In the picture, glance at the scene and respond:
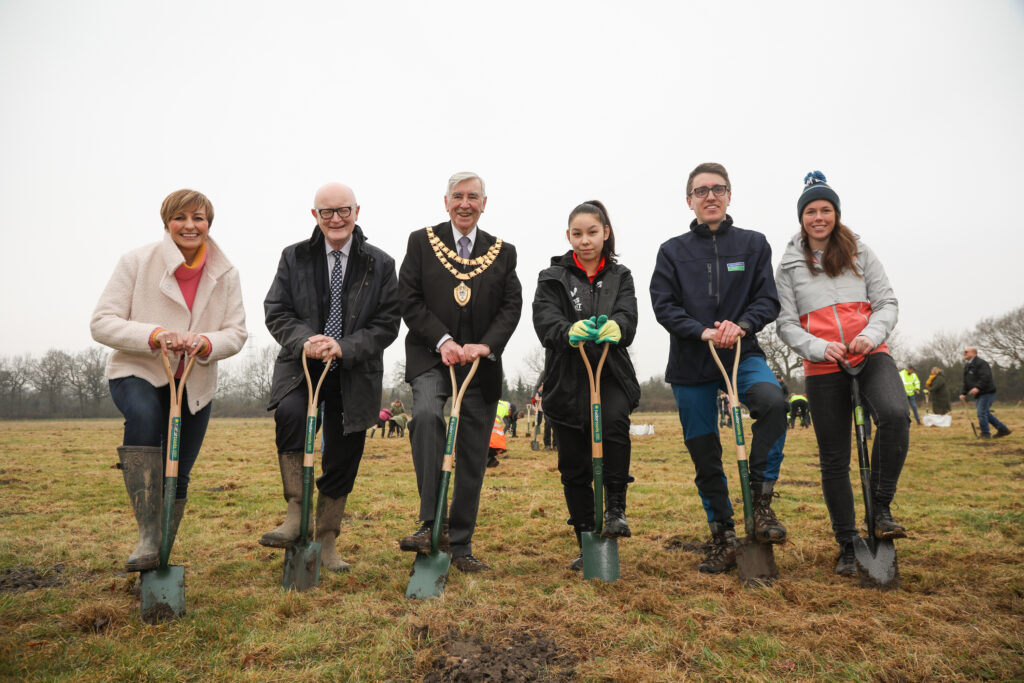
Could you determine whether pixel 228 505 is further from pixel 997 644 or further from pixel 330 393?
pixel 997 644

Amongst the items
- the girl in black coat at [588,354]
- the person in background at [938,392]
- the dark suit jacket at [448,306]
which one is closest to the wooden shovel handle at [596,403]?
the girl in black coat at [588,354]

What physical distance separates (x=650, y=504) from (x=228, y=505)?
4.88 m

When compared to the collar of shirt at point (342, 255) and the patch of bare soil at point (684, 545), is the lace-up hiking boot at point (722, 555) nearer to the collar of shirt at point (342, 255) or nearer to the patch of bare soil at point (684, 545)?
the patch of bare soil at point (684, 545)

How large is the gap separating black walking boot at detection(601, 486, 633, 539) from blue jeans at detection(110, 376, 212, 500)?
8.43 ft

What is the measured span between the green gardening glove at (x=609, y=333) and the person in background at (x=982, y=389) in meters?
15.7

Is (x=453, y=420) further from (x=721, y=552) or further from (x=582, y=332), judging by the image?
(x=721, y=552)

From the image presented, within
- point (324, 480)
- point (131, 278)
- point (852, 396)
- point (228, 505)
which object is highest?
point (131, 278)

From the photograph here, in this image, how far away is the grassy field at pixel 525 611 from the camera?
240 centimetres

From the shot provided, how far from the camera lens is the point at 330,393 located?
13.5 feet

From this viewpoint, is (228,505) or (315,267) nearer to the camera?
(315,267)

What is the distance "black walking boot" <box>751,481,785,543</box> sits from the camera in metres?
3.44

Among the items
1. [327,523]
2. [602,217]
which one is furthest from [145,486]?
[602,217]

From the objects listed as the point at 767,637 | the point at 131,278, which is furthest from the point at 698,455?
the point at 131,278

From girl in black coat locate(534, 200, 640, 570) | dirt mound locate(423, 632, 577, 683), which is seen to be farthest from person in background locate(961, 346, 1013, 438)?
dirt mound locate(423, 632, 577, 683)
